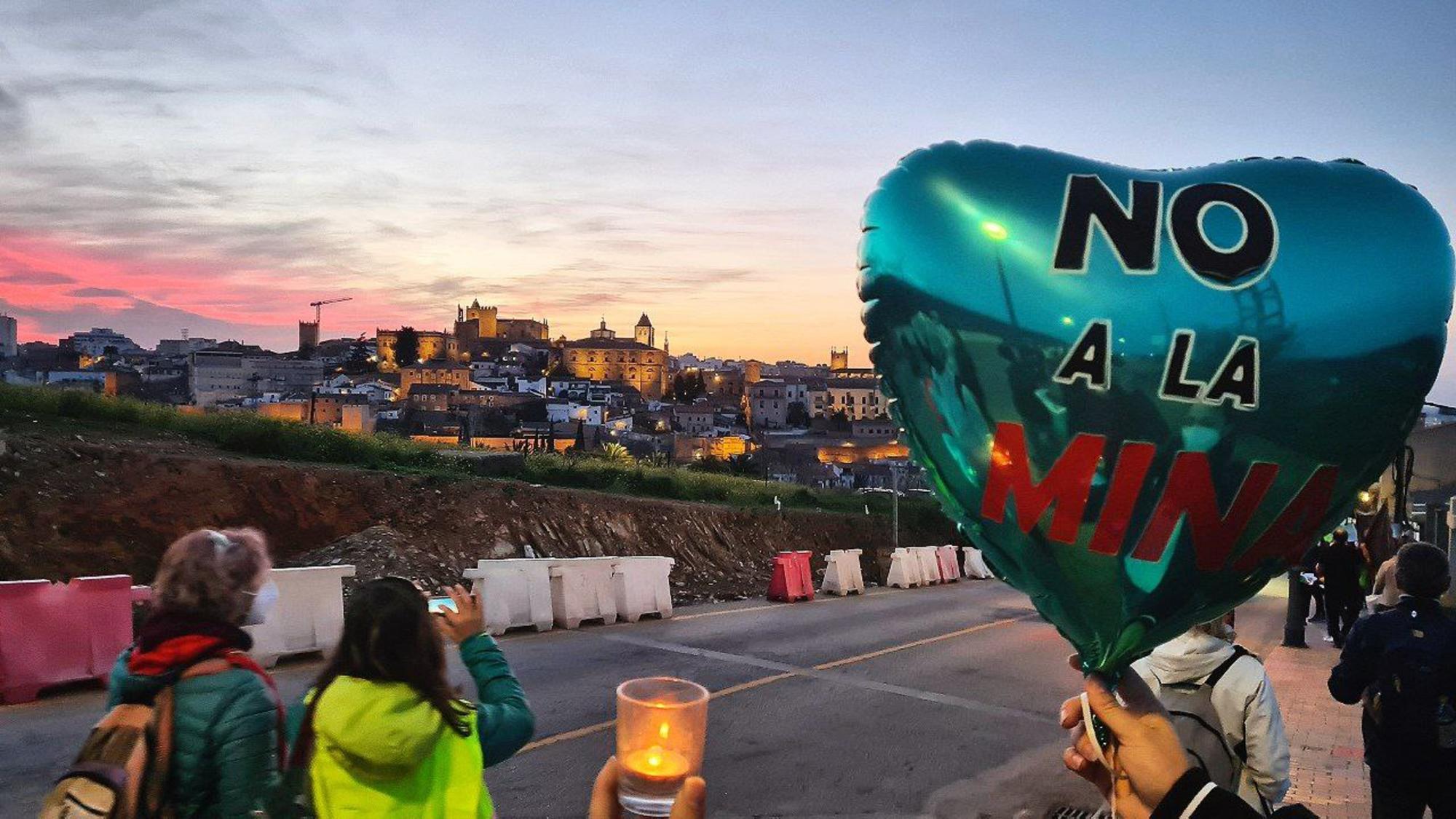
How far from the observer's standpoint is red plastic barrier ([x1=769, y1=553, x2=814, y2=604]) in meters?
18.6

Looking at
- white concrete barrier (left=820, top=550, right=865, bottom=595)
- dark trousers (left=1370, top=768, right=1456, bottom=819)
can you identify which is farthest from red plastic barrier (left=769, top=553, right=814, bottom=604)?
dark trousers (left=1370, top=768, right=1456, bottom=819)

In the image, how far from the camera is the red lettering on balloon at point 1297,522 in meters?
2.58

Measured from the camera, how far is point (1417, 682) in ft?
14.8

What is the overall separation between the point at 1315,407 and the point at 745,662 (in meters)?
9.94

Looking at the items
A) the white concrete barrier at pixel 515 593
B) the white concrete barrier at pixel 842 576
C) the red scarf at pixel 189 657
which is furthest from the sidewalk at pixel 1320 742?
the white concrete barrier at pixel 515 593

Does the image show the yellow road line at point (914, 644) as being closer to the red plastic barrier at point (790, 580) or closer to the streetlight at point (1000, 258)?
the red plastic barrier at point (790, 580)

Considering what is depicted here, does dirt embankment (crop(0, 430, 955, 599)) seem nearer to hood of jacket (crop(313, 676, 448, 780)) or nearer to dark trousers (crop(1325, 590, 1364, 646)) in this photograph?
dark trousers (crop(1325, 590, 1364, 646))

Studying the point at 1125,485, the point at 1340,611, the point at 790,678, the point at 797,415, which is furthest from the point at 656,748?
the point at 797,415

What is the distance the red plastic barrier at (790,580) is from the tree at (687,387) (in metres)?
161

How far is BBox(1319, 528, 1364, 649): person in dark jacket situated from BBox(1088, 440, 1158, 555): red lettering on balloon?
14076mm

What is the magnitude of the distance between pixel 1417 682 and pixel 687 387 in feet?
588

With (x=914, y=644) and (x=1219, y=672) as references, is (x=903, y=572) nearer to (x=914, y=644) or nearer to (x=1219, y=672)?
(x=914, y=644)

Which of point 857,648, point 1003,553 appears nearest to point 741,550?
point 857,648

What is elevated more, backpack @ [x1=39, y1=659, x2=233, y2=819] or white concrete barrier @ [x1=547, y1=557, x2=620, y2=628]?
backpack @ [x1=39, y1=659, x2=233, y2=819]
